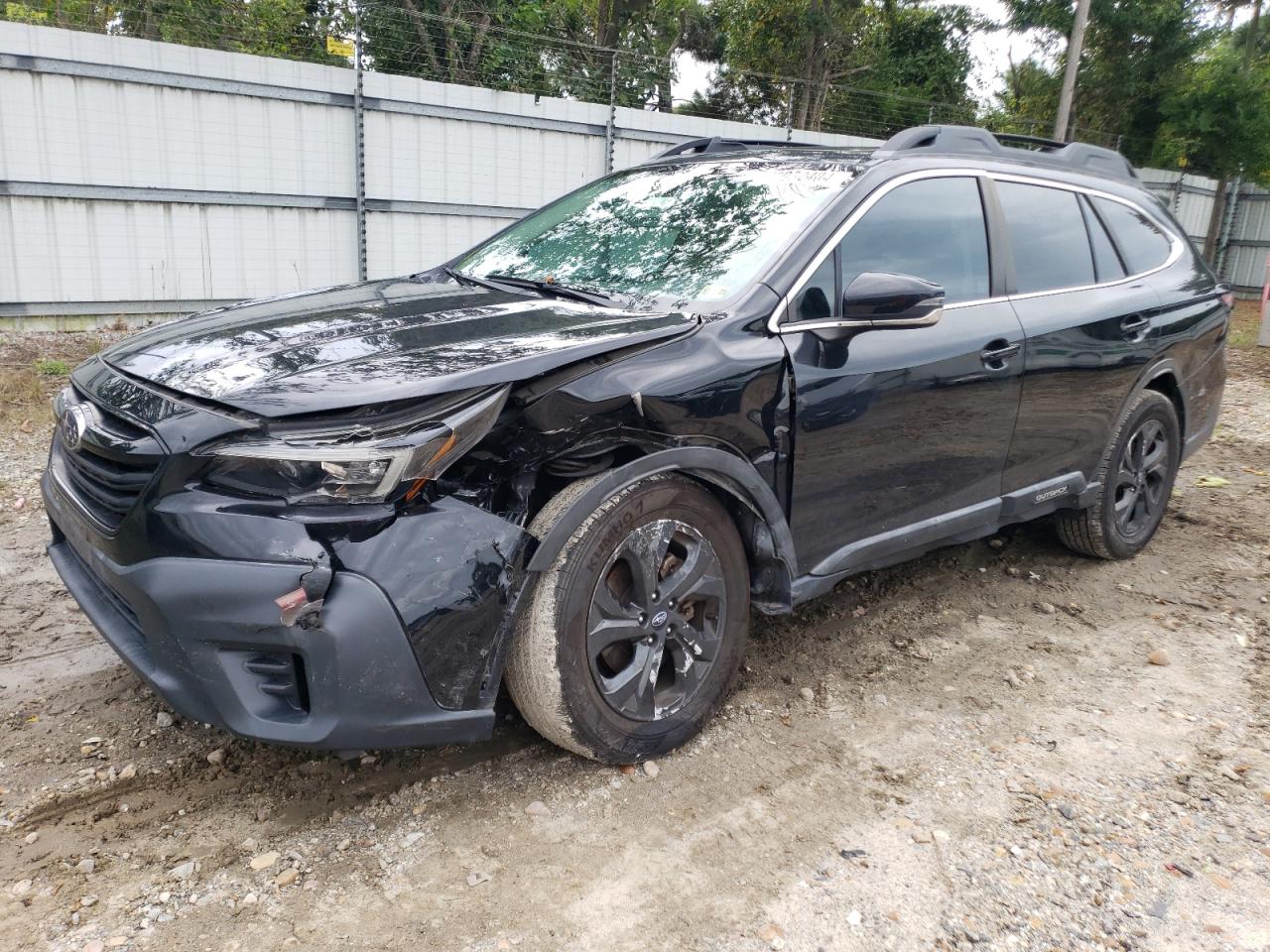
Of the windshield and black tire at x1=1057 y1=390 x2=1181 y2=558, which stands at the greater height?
the windshield

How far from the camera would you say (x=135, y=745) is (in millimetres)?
2768

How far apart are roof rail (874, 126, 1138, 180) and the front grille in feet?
8.40

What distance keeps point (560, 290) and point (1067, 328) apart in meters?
1.98

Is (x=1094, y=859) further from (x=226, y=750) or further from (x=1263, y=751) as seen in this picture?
(x=226, y=750)

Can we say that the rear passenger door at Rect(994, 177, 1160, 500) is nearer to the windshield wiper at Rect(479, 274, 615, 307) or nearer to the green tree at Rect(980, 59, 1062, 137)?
the windshield wiper at Rect(479, 274, 615, 307)

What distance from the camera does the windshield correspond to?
305 cm

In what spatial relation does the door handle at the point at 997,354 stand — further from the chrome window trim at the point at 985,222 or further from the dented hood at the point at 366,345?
the dented hood at the point at 366,345

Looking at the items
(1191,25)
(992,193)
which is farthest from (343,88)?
(1191,25)

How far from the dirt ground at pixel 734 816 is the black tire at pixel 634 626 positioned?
18cm

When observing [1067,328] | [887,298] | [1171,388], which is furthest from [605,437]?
[1171,388]

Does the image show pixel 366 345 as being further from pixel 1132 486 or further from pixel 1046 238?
pixel 1132 486

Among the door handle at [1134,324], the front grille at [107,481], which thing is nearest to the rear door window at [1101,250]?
the door handle at [1134,324]

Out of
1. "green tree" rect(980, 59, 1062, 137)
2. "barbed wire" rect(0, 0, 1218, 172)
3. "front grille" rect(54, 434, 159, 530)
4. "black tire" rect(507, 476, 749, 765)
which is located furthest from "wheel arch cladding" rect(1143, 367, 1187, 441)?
"green tree" rect(980, 59, 1062, 137)

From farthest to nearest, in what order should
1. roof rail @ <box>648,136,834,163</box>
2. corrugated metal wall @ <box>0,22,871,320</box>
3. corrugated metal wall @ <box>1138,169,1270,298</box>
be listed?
1. corrugated metal wall @ <box>1138,169,1270,298</box>
2. corrugated metal wall @ <box>0,22,871,320</box>
3. roof rail @ <box>648,136,834,163</box>
